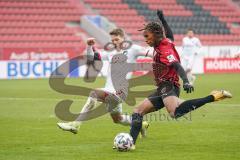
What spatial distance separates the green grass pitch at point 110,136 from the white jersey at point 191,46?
11020mm

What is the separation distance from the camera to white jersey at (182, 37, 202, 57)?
1169 inches

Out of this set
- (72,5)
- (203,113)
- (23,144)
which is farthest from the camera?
(72,5)

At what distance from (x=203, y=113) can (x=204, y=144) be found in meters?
5.57

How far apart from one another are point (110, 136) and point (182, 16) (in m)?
33.2

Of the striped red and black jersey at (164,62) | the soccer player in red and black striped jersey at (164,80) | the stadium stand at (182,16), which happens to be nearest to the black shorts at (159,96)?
the soccer player in red and black striped jersey at (164,80)

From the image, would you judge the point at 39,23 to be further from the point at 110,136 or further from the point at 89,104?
the point at 89,104

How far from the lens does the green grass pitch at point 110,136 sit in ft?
32.0

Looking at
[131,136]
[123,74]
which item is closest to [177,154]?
[131,136]

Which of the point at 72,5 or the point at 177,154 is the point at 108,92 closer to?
the point at 177,154

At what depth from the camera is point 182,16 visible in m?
44.6

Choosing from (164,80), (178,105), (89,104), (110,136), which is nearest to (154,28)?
(164,80)

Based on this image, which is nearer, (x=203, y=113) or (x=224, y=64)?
(x=203, y=113)

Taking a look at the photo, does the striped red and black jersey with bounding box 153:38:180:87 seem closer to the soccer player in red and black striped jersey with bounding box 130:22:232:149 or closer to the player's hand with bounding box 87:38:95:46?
the soccer player in red and black striped jersey with bounding box 130:22:232:149

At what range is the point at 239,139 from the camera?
446 inches
